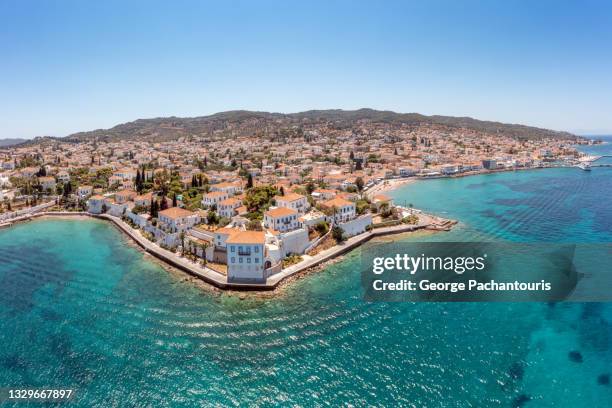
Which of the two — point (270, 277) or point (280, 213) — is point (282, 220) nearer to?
point (280, 213)

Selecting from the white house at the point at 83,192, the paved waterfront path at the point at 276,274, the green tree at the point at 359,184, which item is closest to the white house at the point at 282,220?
the paved waterfront path at the point at 276,274

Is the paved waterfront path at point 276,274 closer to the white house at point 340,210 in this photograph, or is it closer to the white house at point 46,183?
the white house at point 340,210

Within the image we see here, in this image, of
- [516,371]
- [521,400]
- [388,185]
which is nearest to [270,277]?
[516,371]

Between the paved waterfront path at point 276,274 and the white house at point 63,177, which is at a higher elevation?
the white house at point 63,177

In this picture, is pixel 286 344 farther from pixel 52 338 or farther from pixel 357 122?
pixel 357 122

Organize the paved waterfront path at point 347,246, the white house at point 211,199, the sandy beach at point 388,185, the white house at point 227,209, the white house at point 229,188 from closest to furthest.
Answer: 1. the paved waterfront path at point 347,246
2. the white house at point 227,209
3. the white house at point 211,199
4. the white house at point 229,188
5. the sandy beach at point 388,185

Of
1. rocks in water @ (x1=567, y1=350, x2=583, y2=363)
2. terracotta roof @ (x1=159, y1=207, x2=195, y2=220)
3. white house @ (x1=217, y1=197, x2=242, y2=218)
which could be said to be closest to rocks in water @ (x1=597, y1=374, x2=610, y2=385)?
rocks in water @ (x1=567, y1=350, x2=583, y2=363)

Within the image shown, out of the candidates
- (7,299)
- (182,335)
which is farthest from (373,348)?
(7,299)

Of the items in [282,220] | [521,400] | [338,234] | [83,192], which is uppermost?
[83,192]
